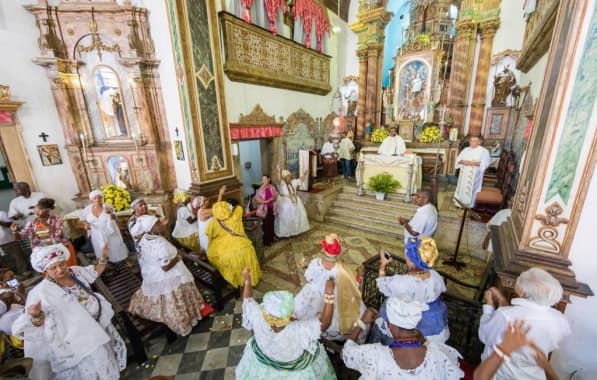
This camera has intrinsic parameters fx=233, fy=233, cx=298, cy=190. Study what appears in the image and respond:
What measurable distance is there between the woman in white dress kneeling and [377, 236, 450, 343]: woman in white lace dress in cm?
267

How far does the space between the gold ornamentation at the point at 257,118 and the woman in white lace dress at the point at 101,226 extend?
3931 mm

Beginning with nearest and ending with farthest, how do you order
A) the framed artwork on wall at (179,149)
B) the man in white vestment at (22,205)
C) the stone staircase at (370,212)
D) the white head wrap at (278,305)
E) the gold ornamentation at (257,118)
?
the white head wrap at (278,305) < the man in white vestment at (22,205) < the framed artwork on wall at (179,149) < the stone staircase at (370,212) < the gold ornamentation at (257,118)

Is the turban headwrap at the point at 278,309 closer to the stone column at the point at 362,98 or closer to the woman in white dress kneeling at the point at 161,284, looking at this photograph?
the woman in white dress kneeling at the point at 161,284

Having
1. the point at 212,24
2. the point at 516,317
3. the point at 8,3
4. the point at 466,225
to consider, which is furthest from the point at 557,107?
the point at 8,3

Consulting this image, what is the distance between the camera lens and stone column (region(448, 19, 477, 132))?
854cm

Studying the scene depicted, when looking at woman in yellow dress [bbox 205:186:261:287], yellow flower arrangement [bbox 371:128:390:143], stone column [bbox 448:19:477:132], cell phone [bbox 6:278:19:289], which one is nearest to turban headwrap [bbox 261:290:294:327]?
woman in yellow dress [bbox 205:186:261:287]

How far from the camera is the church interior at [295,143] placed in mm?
2178

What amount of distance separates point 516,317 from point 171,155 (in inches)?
288

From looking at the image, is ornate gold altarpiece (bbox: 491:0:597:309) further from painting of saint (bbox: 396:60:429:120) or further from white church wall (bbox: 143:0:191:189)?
painting of saint (bbox: 396:60:429:120)

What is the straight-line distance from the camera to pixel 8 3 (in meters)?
5.04

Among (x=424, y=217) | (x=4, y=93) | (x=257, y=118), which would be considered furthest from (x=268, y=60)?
(x=424, y=217)

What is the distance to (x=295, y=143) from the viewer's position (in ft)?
30.5

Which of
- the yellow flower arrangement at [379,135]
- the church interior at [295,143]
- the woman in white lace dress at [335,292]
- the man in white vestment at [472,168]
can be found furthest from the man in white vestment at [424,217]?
the yellow flower arrangement at [379,135]

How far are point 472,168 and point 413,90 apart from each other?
5.62 meters
